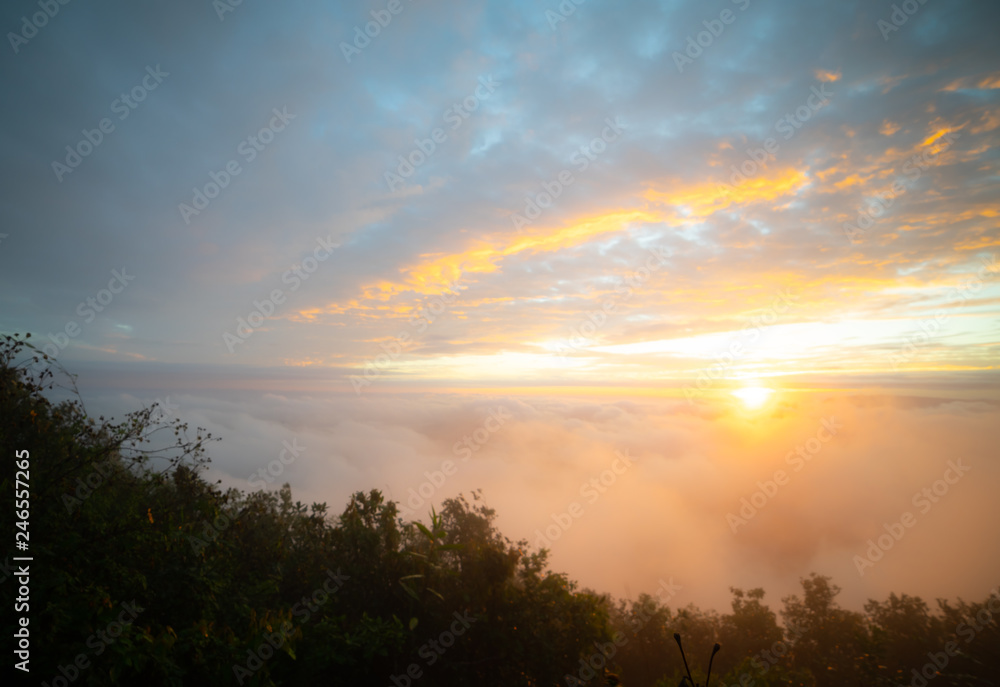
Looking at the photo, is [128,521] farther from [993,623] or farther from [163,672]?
[993,623]

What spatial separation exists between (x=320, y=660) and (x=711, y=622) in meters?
31.2

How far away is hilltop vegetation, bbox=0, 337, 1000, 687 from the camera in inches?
246

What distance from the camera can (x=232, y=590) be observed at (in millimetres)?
10297

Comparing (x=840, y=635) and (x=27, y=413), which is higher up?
(x=27, y=413)

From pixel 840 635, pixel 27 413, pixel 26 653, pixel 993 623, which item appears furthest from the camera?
pixel 840 635

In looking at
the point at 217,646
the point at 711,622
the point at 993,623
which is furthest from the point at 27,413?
the point at 993,623

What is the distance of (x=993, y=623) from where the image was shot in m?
20.9

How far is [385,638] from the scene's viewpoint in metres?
8.52

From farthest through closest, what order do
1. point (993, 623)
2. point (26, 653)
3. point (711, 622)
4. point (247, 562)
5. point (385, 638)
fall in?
point (711, 622), point (993, 623), point (247, 562), point (385, 638), point (26, 653)

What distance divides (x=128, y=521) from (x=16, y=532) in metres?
1.81

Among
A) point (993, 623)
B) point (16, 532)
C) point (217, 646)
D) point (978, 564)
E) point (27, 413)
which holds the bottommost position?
point (978, 564)

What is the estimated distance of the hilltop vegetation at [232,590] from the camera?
624 centimetres

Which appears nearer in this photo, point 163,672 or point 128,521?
point 163,672

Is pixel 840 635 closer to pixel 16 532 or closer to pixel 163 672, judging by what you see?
pixel 163 672
